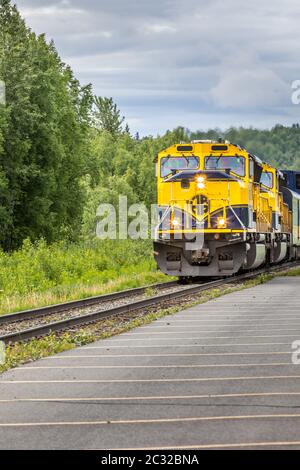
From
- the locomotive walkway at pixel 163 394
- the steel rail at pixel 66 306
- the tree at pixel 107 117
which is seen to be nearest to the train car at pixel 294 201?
the steel rail at pixel 66 306

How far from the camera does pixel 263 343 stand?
12977 millimetres

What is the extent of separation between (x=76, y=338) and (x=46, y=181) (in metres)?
41.6

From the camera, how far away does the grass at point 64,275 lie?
76.9 feet

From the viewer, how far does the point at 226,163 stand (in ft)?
94.1

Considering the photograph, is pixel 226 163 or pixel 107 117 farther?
pixel 107 117

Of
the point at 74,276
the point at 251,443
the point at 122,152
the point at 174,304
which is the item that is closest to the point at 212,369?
the point at 251,443

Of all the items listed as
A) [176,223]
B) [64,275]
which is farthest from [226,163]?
[64,275]

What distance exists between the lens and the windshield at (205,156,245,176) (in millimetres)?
28484

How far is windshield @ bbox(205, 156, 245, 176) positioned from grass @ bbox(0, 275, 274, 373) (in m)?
8.25

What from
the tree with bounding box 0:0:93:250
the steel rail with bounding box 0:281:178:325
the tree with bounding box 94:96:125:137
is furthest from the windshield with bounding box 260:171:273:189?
the tree with bounding box 94:96:125:137

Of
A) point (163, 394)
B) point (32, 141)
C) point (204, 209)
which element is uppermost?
point (32, 141)

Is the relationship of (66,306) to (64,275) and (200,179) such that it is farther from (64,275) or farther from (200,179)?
(200,179)

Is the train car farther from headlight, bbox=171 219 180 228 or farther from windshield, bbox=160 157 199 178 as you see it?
headlight, bbox=171 219 180 228

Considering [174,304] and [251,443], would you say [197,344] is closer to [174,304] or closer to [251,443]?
[251,443]
